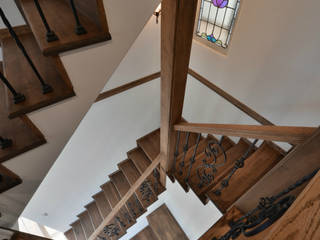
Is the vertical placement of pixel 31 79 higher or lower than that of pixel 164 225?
higher

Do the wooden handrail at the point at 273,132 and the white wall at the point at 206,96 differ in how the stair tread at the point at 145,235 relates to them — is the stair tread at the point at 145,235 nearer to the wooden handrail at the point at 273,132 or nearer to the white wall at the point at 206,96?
the white wall at the point at 206,96

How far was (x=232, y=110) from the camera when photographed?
2.83m

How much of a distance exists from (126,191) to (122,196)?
0.14 meters

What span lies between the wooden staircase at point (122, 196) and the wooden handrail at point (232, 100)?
143cm

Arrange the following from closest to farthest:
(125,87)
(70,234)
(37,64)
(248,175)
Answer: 1. (37,64)
2. (248,175)
3. (125,87)
4. (70,234)

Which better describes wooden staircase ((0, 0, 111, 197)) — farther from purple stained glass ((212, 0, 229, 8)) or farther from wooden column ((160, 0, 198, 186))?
purple stained glass ((212, 0, 229, 8))

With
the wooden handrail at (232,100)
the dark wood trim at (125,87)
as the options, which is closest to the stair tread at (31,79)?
the dark wood trim at (125,87)

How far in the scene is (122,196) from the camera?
3.36 meters

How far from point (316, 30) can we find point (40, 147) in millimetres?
2440

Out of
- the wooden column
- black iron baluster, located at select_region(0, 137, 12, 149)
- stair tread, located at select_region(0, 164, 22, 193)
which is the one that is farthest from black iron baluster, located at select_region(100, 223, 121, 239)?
black iron baluster, located at select_region(0, 137, 12, 149)

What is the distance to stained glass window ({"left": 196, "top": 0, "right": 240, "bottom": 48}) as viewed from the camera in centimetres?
230

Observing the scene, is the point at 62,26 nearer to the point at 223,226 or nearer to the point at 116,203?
the point at 223,226

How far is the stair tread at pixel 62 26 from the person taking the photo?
760 millimetres

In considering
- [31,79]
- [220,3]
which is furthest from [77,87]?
[220,3]
